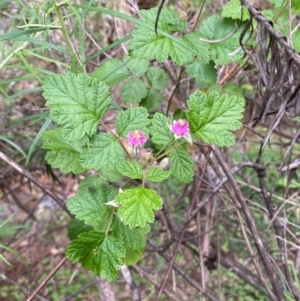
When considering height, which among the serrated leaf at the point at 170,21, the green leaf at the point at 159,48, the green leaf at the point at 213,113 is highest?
the serrated leaf at the point at 170,21

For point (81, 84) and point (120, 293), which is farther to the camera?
point (120, 293)

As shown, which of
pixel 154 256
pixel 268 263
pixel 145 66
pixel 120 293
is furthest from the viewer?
pixel 120 293

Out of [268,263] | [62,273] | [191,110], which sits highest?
[191,110]

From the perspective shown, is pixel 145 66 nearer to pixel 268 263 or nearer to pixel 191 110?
pixel 191 110

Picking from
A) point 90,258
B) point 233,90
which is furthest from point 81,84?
point 233,90

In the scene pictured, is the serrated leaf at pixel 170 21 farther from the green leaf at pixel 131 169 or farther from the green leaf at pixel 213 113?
the green leaf at pixel 131 169

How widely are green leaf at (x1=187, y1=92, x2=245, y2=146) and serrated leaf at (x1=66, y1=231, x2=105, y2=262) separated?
0.87 ft

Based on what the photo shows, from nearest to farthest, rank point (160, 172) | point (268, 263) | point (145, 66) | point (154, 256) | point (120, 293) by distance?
point (160, 172), point (268, 263), point (145, 66), point (154, 256), point (120, 293)

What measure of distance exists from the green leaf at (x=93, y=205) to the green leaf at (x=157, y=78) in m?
0.37

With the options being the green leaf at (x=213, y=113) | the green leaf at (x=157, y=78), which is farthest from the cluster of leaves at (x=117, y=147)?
the green leaf at (x=157, y=78)

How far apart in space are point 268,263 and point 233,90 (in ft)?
1.42

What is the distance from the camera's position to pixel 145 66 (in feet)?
3.56

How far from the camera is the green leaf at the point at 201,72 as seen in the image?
0.98 meters

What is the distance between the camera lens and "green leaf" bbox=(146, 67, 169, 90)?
3.53ft
